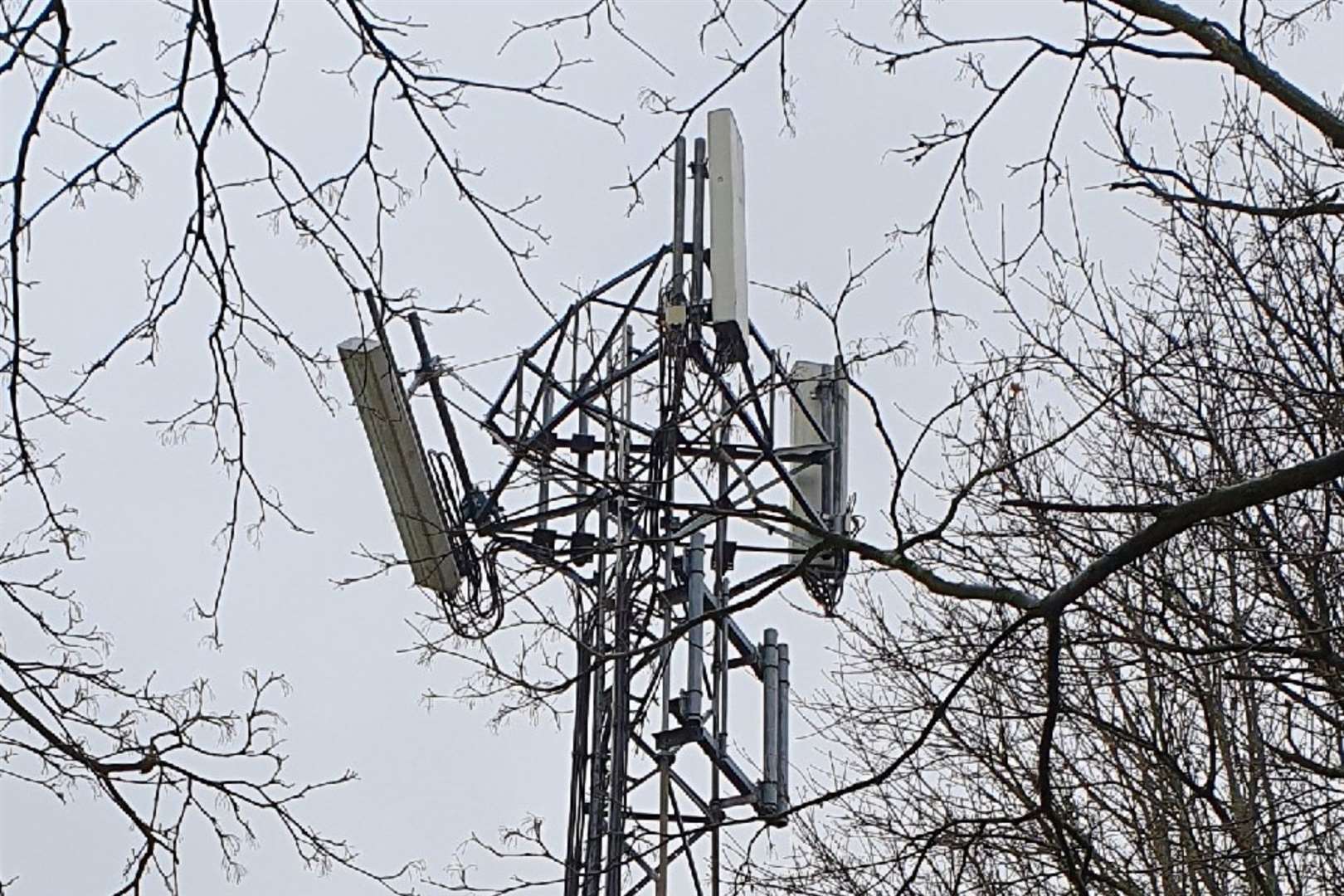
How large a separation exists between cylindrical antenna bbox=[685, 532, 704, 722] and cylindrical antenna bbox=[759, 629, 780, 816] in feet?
1.47

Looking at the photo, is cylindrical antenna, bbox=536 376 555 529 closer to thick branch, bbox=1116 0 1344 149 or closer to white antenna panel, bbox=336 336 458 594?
white antenna panel, bbox=336 336 458 594

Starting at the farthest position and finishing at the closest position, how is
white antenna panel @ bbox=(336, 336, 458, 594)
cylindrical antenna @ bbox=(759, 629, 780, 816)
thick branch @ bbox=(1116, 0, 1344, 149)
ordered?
cylindrical antenna @ bbox=(759, 629, 780, 816) < white antenna panel @ bbox=(336, 336, 458, 594) < thick branch @ bbox=(1116, 0, 1344, 149)

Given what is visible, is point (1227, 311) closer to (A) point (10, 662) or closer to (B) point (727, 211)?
(B) point (727, 211)

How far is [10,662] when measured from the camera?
10.2 ft

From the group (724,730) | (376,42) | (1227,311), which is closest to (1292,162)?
(1227,311)

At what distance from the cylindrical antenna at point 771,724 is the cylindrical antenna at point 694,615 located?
45cm

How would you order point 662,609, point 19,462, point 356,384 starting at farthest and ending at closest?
point 662,609 → point 356,384 → point 19,462

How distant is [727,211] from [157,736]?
3.67m

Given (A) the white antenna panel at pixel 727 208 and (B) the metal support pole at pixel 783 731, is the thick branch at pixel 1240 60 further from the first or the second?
(B) the metal support pole at pixel 783 731

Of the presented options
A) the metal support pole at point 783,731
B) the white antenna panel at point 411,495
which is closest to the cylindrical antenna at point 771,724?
the metal support pole at point 783,731

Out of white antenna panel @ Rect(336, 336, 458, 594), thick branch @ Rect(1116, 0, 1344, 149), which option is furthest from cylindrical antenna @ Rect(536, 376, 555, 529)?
thick branch @ Rect(1116, 0, 1344, 149)

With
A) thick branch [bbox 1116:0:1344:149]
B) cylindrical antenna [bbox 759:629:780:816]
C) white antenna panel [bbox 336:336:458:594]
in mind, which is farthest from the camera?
cylindrical antenna [bbox 759:629:780:816]

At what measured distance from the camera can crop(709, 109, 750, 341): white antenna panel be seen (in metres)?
6.23

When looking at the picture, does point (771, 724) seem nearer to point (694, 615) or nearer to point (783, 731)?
point (783, 731)
